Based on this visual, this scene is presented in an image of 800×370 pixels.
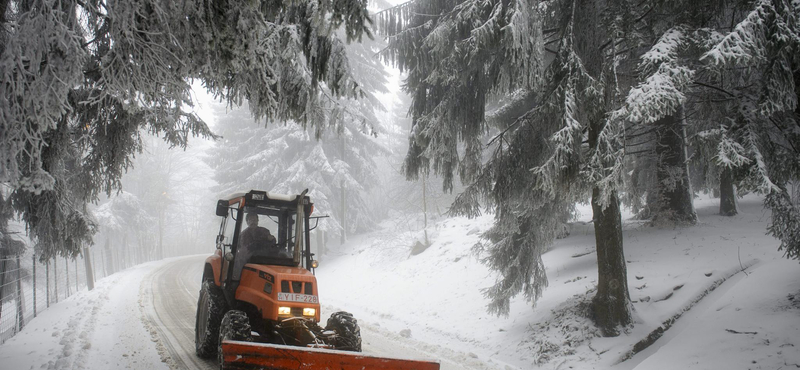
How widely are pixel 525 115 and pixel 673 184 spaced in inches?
216

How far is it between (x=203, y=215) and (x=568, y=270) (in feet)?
144

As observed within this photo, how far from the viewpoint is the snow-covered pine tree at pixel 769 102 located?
423 centimetres

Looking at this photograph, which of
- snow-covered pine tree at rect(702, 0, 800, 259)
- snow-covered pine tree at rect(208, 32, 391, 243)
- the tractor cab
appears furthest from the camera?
snow-covered pine tree at rect(208, 32, 391, 243)

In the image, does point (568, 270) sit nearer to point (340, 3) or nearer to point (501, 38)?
point (501, 38)

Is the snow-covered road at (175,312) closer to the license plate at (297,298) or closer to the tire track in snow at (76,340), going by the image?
the tire track in snow at (76,340)

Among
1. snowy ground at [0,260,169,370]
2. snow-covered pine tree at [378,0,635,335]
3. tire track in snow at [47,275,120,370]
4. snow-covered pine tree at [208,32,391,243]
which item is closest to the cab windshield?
snowy ground at [0,260,169,370]

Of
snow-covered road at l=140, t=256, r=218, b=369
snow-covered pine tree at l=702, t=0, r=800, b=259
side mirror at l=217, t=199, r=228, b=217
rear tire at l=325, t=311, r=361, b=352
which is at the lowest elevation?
snow-covered road at l=140, t=256, r=218, b=369

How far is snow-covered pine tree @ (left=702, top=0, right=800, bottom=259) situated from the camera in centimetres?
423

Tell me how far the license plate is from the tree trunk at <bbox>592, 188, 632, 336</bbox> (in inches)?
166

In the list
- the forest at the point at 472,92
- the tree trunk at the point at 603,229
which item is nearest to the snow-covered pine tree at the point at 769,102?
the forest at the point at 472,92

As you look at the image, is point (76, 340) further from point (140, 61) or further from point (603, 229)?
point (603, 229)

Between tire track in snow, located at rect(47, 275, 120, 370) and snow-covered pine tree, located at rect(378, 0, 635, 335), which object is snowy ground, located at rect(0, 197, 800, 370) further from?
snow-covered pine tree, located at rect(378, 0, 635, 335)

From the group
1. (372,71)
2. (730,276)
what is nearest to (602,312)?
(730,276)

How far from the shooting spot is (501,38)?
525 cm
